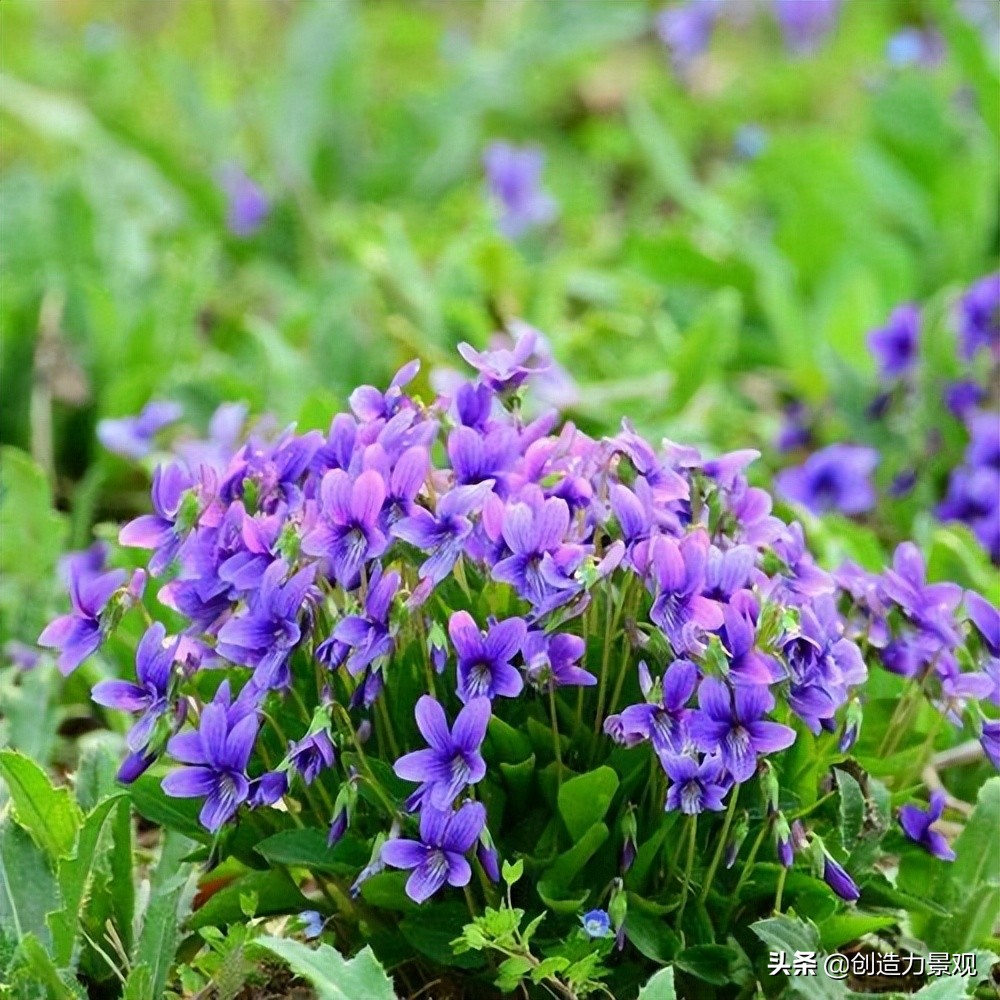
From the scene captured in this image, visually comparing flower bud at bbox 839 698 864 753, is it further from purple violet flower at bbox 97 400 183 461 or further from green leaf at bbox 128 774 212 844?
purple violet flower at bbox 97 400 183 461

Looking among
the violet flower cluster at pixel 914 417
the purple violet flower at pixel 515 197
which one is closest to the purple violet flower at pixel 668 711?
the violet flower cluster at pixel 914 417

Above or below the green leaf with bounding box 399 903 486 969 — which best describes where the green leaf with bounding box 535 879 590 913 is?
above

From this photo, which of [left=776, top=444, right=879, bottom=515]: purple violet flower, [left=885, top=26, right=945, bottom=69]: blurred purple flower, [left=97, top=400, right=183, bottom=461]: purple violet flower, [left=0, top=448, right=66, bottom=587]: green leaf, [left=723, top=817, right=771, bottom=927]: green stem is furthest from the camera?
[left=885, top=26, right=945, bottom=69]: blurred purple flower

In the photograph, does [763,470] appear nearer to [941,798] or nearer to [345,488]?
[941,798]

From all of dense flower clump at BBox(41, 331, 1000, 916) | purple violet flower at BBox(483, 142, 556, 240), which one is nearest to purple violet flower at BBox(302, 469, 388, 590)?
dense flower clump at BBox(41, 331, 1000, 916)

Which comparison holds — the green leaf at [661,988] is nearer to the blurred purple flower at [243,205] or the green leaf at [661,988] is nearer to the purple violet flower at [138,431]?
the purple violet flower at [138,431]

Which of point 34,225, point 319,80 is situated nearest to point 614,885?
point 34,225

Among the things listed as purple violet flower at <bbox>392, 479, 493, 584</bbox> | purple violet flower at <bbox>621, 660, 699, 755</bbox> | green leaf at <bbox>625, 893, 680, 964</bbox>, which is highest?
purple violet flower at <bbox>392, 479, 493, 584</bbox>

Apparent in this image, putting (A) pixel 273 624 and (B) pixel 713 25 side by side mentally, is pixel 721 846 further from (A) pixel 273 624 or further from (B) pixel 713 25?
(B) pixel 713 25
